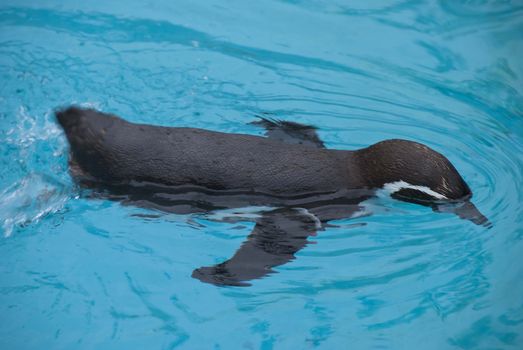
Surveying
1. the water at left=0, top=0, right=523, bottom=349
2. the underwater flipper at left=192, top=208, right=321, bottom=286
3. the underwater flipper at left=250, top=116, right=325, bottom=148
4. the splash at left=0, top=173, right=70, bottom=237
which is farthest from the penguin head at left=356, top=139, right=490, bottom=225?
the splash at left=0, top=173, right=70, bottom=237

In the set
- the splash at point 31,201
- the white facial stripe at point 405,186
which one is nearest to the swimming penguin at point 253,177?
the white facial stripe at point 405,186

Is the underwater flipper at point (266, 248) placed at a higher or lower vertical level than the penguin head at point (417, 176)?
lower

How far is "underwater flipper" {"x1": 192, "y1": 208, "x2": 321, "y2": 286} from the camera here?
311cm

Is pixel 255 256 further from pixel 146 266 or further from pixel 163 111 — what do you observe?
pixel 163 111

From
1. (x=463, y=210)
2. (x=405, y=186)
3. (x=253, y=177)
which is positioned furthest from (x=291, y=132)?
(x=463, y=210)

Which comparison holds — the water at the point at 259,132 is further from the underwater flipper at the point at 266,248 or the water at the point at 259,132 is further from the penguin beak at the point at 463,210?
the penguin beak at the point at 463,210

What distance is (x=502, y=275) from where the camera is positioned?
11.1 ft

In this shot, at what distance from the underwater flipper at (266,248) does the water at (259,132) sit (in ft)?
0.34

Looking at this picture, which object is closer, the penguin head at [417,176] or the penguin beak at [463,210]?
the penguin head at [417,176]

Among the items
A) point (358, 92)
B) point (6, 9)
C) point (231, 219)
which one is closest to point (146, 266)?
point (231, 219)

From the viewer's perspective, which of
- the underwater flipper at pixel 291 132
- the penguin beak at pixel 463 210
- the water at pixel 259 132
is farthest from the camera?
the underwater flipper at pixel 291 132

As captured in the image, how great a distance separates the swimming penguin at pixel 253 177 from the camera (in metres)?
3.15

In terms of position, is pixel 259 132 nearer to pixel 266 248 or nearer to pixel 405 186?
pixel 266 248

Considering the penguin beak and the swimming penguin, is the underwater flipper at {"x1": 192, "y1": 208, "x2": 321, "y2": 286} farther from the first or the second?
the penguin beak
